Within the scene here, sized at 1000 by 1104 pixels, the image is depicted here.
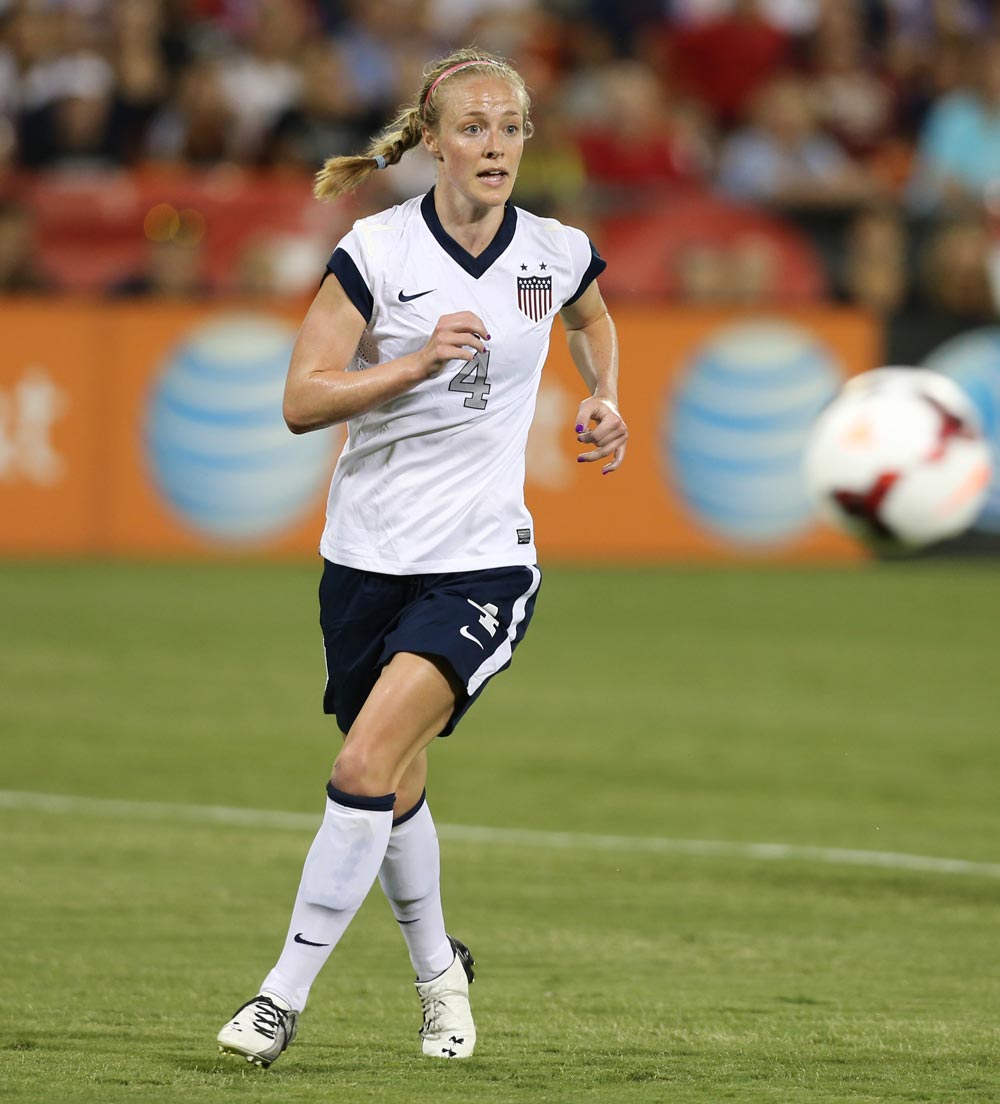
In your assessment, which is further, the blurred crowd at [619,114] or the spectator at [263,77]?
the spectator at [263,77]

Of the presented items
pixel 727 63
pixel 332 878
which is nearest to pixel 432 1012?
pixel 332 878

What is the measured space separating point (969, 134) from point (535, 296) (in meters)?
14.2

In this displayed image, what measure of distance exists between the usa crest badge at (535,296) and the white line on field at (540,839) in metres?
3.15

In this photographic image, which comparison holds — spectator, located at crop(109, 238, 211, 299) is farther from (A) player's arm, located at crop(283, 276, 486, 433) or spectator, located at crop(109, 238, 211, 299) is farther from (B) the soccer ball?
(A) player's arm, located at crop(283, 276, 486, 433)

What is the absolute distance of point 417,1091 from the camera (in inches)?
188

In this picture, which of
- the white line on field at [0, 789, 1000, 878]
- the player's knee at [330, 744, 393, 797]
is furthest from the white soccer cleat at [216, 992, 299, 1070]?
the white line on field at [0, 789, 1000, 878]

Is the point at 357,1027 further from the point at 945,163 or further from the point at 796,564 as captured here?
the point at 945,163

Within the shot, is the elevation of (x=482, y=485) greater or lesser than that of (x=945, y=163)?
greater

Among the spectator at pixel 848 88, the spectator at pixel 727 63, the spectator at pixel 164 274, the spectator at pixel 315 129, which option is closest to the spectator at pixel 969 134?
the spectator at pixel 848 88

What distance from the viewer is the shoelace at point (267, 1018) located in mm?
4934

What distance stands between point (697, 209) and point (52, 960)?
11.8 metres

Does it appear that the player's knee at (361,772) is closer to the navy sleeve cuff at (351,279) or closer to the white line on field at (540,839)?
the navy sleeve cuff at (351,279)

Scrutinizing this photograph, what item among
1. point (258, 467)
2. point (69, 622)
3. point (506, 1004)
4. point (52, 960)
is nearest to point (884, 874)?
point (506, 1004)

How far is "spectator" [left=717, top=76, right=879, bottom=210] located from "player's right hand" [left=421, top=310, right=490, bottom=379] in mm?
12807
